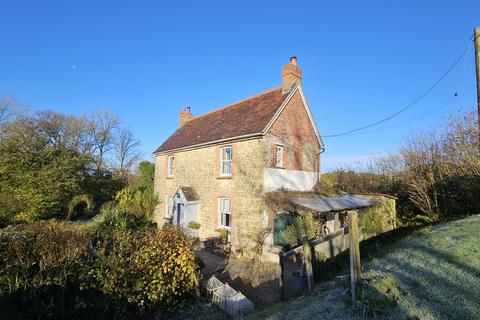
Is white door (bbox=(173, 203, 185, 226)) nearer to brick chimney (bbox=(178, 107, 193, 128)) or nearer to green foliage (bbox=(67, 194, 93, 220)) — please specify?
green foliage (bbox=(67, 194, 93, 220))

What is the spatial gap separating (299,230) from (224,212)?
476 centimetres

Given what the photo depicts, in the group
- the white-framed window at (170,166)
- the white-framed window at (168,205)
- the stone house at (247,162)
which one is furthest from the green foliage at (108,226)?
the white-framed window at (170,166)

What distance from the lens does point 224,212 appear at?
622 inches

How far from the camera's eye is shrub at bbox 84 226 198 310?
21.7ft

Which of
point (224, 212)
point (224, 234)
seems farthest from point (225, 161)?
point (224, 234)

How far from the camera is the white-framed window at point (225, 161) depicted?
15992 mm

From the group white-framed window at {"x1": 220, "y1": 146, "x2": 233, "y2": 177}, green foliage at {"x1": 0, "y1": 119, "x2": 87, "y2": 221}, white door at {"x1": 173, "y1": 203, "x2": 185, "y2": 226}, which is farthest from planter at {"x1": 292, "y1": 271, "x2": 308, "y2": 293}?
green foliage at {"x1": 0, "y1": 119, "x2": 87, "y2": 221}

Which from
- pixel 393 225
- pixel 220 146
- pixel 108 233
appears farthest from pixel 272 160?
pixel 393 225

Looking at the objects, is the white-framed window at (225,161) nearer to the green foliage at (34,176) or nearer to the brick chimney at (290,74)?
the brick chimney at (290,74)

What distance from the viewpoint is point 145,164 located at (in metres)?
Answer: 26.8

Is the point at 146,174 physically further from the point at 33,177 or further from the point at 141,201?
the point at 33,177

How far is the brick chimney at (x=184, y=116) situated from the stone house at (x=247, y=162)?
19.1ft

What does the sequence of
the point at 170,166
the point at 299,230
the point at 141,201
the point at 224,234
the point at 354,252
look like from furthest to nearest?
the point at 141,201, the point at 170,166, the point at 224,234, the point at 299,230, the point at 354,252

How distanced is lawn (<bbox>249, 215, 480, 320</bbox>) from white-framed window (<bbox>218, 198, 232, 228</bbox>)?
31.9 feet
